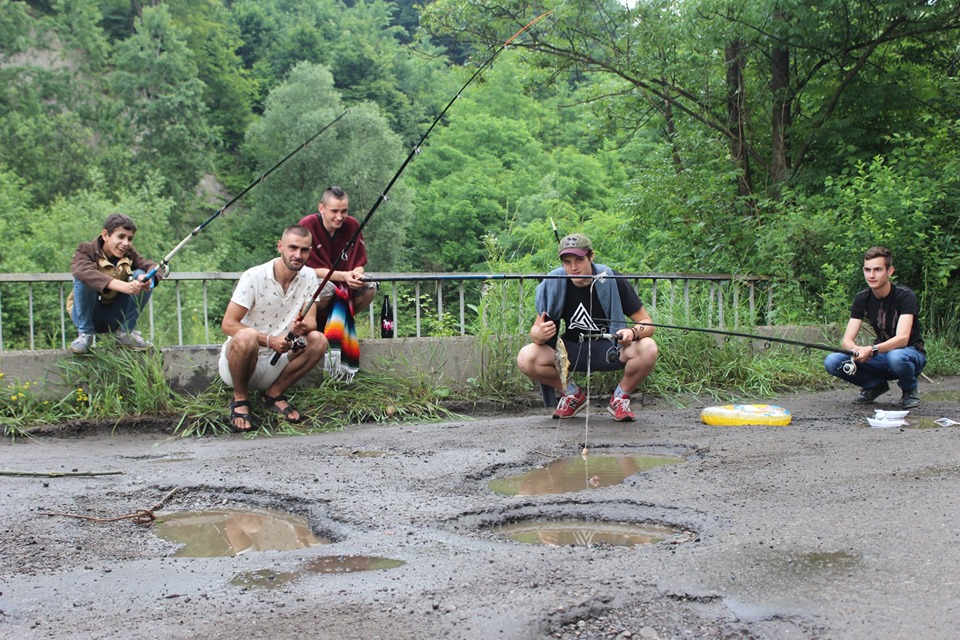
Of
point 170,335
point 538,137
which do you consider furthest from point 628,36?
point 538,137

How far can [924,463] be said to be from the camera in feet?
17.1

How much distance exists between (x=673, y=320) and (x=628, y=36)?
550 centimetres

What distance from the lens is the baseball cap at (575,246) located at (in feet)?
23.4

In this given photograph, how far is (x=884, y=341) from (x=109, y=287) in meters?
6.43

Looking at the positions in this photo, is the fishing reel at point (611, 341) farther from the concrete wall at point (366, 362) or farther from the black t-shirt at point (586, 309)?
the concrete wall at point (366, 362)

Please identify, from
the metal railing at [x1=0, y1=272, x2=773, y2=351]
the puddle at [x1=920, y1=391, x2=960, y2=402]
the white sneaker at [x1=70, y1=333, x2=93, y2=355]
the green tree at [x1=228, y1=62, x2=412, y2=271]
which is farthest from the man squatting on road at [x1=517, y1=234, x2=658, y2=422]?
the green tree at [x1=228, y1=62, x2=412, y2=271]

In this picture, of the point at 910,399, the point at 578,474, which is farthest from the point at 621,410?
the point at 910,399

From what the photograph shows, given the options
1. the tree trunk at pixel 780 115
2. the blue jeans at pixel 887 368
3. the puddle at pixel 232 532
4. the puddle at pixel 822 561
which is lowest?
the puddle at pixel 232 532

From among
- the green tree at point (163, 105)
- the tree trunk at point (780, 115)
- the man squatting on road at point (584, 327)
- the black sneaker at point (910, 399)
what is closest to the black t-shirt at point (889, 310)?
the black sneaker at point (910, 399)

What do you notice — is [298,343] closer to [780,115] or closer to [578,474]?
[578,474]

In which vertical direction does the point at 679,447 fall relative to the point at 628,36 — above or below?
below

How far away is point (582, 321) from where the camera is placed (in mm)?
7367

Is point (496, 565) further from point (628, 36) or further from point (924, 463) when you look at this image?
point (628, 36)

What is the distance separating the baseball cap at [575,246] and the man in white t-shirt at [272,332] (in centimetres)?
199
